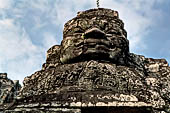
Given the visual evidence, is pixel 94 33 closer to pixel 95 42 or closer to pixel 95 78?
pixel 95 42

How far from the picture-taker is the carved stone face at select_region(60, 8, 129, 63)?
3.12 metres

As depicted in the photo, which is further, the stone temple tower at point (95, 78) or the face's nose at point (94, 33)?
the face's nose at point (94, 33)

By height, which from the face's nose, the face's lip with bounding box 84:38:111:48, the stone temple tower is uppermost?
the face's nose

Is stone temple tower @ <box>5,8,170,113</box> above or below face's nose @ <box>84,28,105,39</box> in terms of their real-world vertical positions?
below

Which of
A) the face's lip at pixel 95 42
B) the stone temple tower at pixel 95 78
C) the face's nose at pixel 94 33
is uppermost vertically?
the face's nose at pixel 94 33

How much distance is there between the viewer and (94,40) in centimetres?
316

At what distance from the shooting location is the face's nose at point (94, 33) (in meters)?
3.16

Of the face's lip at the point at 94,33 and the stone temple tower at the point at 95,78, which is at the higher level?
the face's lip at the point at 94,33

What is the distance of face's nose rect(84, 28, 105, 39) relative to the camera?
316 cm

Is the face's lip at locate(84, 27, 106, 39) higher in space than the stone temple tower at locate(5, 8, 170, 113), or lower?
higher

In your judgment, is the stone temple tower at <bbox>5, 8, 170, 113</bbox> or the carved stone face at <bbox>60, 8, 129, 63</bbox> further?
the carved stone face at <bbox>60, 8, 129, 63</bbox>

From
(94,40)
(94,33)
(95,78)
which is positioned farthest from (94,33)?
(95,78)

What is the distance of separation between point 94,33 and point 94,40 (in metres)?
0.13

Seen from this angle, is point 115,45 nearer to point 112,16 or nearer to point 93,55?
point 93,55
